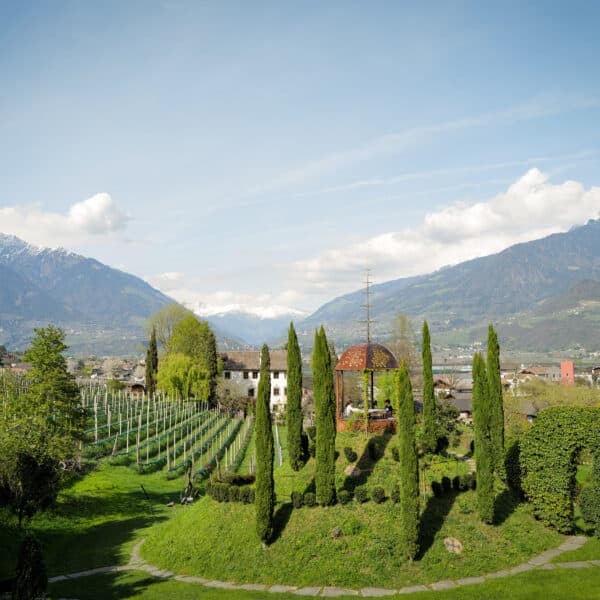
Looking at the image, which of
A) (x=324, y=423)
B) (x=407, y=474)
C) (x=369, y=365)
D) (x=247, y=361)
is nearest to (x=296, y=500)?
(x=324, y=423)

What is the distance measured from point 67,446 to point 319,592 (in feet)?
64.4

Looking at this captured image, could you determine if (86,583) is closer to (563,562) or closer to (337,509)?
(337,509)

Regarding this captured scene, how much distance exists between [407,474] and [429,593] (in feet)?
16.4

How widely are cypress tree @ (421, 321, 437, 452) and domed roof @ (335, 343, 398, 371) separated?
209 cm

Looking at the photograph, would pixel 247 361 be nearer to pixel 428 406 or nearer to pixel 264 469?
pixel 428 406

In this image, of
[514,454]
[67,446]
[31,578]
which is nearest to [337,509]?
[514,454]

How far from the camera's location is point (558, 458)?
2842 cm

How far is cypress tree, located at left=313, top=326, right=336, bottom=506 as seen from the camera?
28.5 metres

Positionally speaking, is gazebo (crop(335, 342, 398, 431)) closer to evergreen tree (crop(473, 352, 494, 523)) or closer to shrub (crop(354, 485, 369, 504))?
evergreen tree (crop(473, 352, 494, 523))

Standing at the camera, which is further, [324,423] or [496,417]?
[496,417]

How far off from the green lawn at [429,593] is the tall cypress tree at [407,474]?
9.16 feet

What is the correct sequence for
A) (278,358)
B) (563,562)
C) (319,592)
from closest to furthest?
(319,592)
(563,562)
(278,358)

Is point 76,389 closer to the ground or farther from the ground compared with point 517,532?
farther from the ground

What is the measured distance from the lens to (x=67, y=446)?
34469mm
